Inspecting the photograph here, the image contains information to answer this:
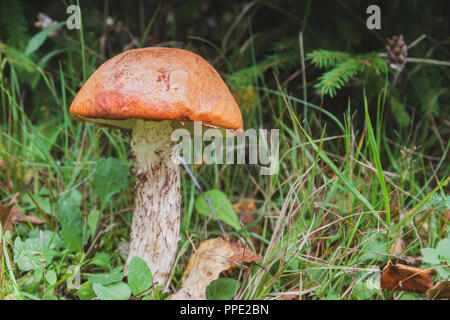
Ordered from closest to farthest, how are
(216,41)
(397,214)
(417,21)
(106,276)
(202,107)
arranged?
(202,107) → (106,276) → (397,214) → (417,21) → (216,41)

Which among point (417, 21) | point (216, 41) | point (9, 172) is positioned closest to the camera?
point (9, 172)

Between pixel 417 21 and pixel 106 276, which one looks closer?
pixel 106 276

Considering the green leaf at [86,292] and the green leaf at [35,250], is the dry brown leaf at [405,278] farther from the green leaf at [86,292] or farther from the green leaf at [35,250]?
the green leaf at [35,250]

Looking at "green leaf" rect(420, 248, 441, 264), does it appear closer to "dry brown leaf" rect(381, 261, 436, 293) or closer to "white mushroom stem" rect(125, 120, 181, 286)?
"dry brown leaf" rect(381, 261, 436, 293)

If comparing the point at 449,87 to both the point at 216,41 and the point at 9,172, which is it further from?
the point at 9,172

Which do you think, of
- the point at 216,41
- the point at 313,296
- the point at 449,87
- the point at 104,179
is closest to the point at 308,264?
the point at 313,296

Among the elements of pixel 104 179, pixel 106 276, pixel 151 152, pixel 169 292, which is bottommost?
pixel 169 292

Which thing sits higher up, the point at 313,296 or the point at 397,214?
the point at 397,214

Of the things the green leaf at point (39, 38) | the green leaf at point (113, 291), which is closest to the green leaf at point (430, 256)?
the green leaf at point (113, 291)
